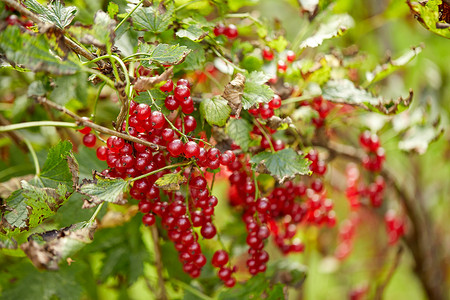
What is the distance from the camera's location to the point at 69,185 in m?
0.59

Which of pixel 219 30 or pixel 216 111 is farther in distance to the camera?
pixel 219 30

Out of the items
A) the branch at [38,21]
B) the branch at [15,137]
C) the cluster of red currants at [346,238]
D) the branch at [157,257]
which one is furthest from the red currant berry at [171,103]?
the cluster of red currants at [346,238]

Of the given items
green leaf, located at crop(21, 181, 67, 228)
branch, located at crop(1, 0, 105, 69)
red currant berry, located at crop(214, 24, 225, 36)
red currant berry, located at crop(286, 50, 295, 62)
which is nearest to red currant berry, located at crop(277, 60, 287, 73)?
red currant berry, located at crop(286, 50, 295, 62)

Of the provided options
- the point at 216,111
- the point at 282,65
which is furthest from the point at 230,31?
the point at 216,111

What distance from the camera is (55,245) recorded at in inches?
18.3

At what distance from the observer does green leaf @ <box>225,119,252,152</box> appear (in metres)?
0.62

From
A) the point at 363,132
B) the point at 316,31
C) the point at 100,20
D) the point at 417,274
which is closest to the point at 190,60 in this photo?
the point at 100,20

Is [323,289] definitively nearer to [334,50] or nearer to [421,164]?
[421,164]

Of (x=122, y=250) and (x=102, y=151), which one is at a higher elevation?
(x=102, y=151)

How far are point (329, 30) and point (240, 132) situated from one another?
0.29 metres

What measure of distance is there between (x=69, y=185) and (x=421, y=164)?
139cm

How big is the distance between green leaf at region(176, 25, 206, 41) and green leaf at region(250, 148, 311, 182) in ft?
0.69

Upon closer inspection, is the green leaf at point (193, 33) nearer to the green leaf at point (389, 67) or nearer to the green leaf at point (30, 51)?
the green leaf at point (30, 51)

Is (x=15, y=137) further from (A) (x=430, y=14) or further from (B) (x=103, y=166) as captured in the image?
(A) (x=430, y=14)
